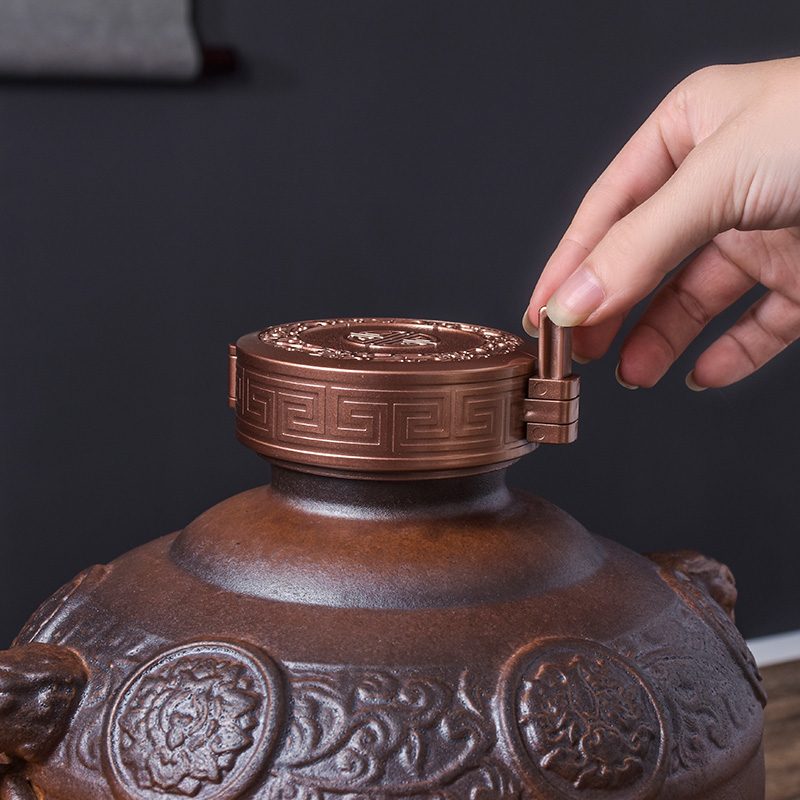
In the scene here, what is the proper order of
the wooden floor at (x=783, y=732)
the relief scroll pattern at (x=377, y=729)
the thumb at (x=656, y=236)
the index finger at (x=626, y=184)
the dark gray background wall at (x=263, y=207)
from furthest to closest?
the dark gray background wall at (x=263, y=207) < the wooden floor at (x=783, y=732) < the index finger at (x=626, y=184) < the thumb at (x=656, y=236) < the relief scroll pattern at (x=377, y=729)

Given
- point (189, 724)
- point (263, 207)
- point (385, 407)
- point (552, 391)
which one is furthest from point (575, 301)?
point (263, 207)

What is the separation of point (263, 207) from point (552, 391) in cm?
99

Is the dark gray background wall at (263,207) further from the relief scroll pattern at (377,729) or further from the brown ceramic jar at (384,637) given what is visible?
the relief scroll pattern at (377,729)

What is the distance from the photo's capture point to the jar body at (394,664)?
690mm

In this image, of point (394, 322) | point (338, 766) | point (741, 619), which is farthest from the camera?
point (741, 619)

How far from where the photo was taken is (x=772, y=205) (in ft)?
2.67

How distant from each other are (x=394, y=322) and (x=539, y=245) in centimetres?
95

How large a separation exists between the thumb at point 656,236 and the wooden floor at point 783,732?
893 millimetres

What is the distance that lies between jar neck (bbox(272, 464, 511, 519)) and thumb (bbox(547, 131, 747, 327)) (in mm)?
154

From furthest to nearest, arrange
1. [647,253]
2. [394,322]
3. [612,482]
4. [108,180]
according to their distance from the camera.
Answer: [612,482], [108,180], [394,322], [647,253]

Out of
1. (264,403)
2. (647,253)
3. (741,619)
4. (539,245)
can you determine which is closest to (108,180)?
(539,245)

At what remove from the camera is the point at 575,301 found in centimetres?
81

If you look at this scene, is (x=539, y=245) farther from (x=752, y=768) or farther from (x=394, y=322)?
(x=752, y=768)

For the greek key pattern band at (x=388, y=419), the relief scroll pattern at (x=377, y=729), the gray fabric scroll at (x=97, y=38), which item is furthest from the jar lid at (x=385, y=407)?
the gray fabric scroll at (x=97, y=38)
